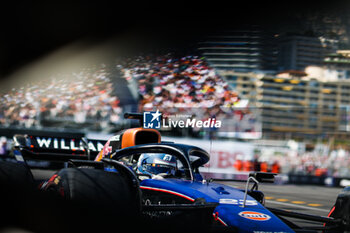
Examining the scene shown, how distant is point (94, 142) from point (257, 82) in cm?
722

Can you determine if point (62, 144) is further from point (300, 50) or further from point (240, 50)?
point (300, 50)

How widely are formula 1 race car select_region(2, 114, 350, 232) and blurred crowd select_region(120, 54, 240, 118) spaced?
19.1ft

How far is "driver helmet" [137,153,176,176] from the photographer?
10.3 feet

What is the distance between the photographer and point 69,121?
10.1 m

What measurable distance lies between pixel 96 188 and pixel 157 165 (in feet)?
4.07

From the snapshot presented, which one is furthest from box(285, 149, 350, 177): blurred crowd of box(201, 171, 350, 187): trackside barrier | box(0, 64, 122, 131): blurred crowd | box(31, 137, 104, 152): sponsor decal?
box(31, 137, 104, 152): sponsor decal

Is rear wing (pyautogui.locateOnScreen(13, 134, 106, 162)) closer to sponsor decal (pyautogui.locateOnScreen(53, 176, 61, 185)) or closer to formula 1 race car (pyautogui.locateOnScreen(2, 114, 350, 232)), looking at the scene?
formula 1 race car (pyautogui.locateOnScreen(2, 114, 350, 232))

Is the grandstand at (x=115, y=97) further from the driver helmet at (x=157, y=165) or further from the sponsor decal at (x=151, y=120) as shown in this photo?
the driver helmet at (x=157, y=165)

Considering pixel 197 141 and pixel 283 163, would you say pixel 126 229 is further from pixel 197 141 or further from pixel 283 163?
pixel 283 163

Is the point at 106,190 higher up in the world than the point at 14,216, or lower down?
lower down

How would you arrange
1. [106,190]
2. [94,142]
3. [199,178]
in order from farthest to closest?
[94,142] → [199,178] → [106,190]

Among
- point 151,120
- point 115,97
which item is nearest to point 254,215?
point 151,120

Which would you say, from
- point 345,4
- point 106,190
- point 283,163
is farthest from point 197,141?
point 106,190

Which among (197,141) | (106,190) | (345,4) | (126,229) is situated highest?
(345,4)
